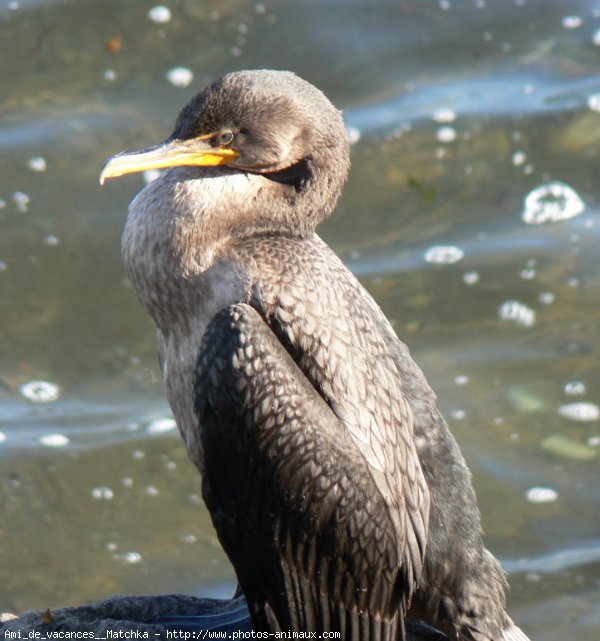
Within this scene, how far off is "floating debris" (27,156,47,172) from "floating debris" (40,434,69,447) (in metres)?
2.53

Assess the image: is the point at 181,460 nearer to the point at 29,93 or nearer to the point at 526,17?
the point at 29,93

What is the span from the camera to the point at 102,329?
25.6 feet

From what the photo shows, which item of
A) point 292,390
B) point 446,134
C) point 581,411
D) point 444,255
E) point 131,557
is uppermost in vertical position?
point 446,134

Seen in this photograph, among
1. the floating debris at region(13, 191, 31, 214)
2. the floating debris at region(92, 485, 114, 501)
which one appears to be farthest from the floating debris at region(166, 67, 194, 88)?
the floating debris at region(92, 485, 114, 501)

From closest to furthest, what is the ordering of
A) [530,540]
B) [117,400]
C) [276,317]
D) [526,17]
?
[276,317] → [530,540] → [117,400] → [526,17]

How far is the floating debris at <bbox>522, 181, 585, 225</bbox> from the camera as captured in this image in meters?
8.66

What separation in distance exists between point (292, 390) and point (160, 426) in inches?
144

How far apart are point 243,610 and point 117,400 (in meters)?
3.06

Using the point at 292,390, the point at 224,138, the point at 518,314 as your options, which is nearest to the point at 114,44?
the point at 518,314

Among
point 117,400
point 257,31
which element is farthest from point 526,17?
point 117,400

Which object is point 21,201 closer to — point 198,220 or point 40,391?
point 40,391

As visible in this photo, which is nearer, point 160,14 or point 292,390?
point 292,390

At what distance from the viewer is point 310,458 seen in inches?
145

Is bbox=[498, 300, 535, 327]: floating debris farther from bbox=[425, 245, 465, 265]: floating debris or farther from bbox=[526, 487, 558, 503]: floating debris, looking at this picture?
bbox=[526, 487, 558, 503]: floating debris
